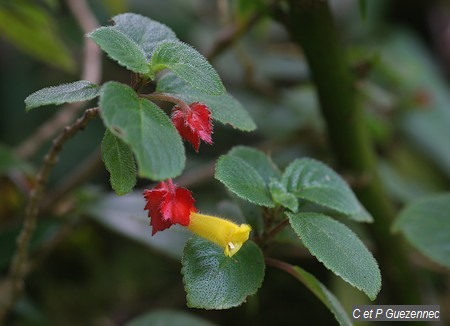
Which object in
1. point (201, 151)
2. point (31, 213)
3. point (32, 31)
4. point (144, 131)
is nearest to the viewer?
point (144, 131)

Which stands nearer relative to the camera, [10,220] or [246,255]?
[246,255]

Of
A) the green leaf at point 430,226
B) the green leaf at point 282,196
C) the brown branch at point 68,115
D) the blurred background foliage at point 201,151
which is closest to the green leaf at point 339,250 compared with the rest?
the green leaf at point 282,196

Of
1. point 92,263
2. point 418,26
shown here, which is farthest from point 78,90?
point 418,26

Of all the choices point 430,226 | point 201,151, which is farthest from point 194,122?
point 201,151

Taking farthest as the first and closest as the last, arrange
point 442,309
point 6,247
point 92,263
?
point 92,263 < point 442,309 < point 6,247

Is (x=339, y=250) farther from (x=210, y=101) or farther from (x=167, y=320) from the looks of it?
(x=167, y=320)

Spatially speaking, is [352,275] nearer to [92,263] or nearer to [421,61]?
[92,263]
